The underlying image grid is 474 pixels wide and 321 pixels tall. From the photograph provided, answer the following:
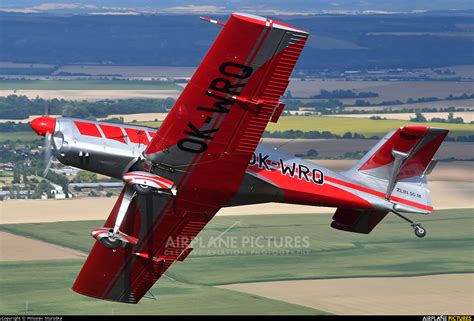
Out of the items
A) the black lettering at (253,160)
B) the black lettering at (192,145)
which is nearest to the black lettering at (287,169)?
the black lettering at (253,160)

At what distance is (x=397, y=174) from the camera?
27578 millimetres

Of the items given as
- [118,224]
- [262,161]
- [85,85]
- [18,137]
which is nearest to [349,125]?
[18,137]

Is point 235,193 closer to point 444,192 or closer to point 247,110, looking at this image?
point 247,110

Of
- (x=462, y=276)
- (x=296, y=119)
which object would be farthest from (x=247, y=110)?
(x=296, y=119)

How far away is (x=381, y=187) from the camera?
27.7m

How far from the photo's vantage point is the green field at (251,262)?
43.0m

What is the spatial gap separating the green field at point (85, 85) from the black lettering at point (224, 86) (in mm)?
123057

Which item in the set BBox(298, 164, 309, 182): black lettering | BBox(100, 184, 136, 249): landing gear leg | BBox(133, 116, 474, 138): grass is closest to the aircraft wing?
BBox(100, 184, 136, 249): landing gear leg

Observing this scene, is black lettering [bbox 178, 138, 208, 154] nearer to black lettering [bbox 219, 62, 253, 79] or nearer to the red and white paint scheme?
the red and white paint scheme

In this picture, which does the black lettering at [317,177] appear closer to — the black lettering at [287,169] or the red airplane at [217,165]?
the red airplane at [217,165]

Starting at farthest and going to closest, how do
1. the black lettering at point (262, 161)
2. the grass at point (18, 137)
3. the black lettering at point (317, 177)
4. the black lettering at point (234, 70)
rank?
1. the grass at point (18, 137)
2. the black lettering at point (317, 177)
3. the black lettering at point (262, 161)
4. the black lettering at point (234, 70)

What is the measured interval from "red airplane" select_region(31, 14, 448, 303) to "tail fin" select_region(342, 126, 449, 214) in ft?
0.08

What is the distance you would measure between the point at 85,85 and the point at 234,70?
137 metres

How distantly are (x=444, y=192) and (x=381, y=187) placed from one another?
46.3 metres
